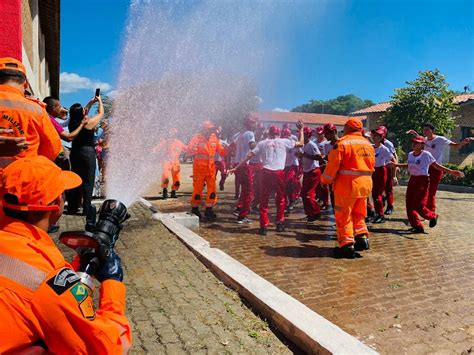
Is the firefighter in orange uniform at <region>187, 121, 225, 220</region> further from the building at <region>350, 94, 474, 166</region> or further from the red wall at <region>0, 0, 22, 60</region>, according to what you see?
the building at <region>350, 94, 474, 166</region>

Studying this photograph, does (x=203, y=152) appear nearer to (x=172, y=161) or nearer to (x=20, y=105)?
(x=172, y=161)

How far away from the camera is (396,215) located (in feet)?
30.9

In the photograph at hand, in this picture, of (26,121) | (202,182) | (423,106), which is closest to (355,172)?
(202,182)

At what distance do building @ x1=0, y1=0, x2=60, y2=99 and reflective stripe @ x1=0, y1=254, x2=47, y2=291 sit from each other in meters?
5.67

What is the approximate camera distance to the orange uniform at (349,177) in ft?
18.4

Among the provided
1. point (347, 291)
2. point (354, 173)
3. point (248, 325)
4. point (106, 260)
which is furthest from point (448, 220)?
point (106, 260)

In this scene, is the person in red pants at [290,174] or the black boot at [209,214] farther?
the person in red pants at [290,174]

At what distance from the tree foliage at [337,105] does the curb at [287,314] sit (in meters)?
90.6

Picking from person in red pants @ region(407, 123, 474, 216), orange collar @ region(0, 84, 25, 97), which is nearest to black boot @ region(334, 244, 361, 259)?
person in red pants @ region(407, 123, 474, 216)

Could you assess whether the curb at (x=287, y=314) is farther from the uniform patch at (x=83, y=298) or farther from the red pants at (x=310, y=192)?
the red pants at (x=310, y=192)

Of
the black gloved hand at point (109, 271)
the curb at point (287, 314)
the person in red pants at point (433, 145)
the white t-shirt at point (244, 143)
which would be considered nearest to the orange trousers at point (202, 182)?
the white t-shirt at point (244, 143)

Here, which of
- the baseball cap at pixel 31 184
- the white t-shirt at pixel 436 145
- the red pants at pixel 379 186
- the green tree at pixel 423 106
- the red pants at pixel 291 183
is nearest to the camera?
the baseball cap at pixel 31 184

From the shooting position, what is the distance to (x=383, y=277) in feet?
15.9

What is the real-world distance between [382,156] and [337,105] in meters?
92.2
